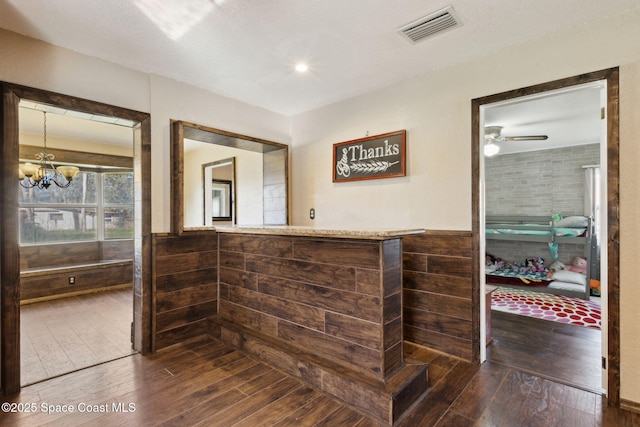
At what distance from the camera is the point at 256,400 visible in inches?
82.9

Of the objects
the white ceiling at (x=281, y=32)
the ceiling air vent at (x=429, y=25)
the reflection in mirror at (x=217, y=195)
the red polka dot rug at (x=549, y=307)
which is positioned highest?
the white ceiling at (x=281, y=32)

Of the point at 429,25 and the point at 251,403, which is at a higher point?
the point at 429,25

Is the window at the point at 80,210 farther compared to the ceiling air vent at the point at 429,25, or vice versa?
the window at the point at 80,210

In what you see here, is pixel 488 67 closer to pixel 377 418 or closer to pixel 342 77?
pixel 342 77

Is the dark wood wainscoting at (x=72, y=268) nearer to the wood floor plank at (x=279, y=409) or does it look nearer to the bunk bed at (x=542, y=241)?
the wood floor plank at (x=279, y=409)

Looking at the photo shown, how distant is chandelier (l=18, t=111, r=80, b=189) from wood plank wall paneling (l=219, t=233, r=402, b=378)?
2966 millimetres

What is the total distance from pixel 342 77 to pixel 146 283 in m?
2.58

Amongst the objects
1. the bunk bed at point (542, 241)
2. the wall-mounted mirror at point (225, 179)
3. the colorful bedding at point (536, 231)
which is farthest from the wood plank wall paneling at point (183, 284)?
the colorful bedding at point (536, 231)

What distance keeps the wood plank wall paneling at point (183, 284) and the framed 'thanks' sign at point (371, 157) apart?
1.55 meters

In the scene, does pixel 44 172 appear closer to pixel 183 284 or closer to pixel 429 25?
pixel 183 284

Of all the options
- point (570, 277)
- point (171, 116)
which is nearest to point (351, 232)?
point (171, 116)

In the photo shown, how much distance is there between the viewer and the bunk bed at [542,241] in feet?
15.8

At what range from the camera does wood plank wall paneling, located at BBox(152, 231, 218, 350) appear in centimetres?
288

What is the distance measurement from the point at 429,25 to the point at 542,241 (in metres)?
4.69
